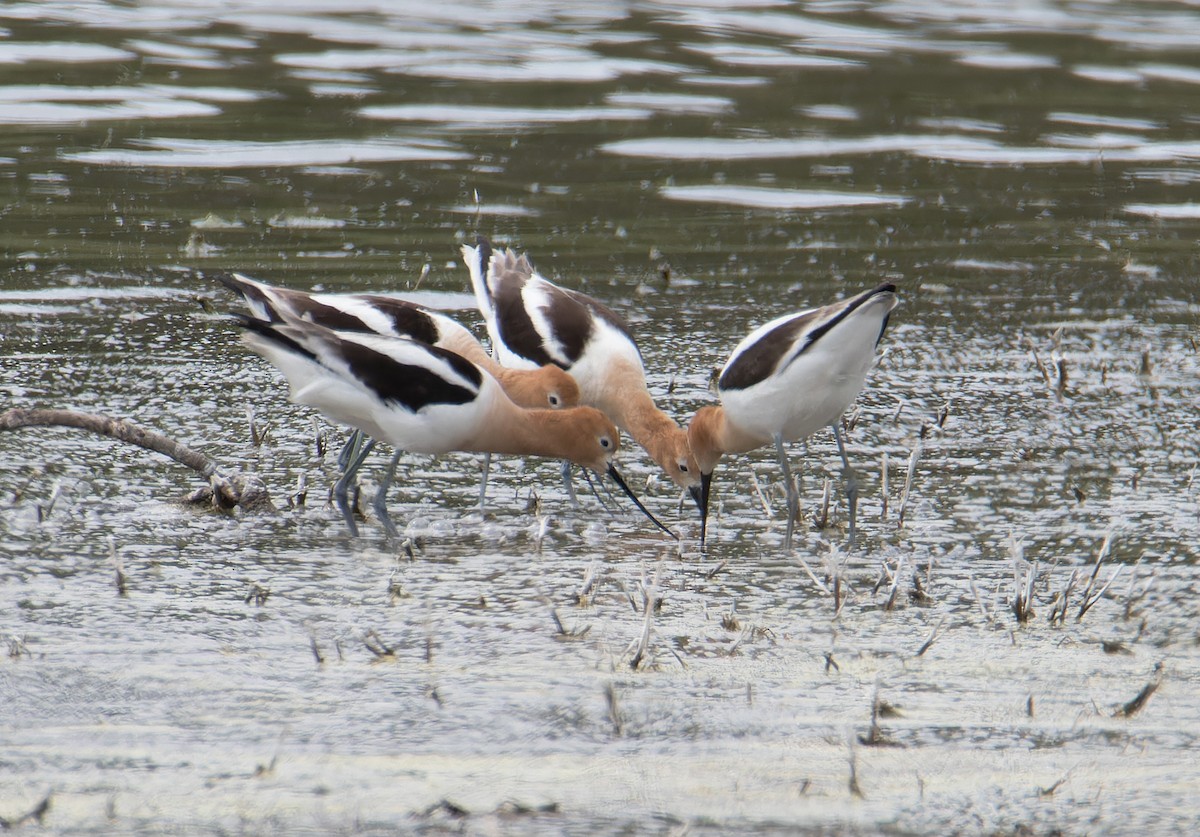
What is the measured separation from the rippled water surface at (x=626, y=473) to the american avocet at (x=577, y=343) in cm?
24

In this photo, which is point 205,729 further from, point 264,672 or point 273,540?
point 273,540

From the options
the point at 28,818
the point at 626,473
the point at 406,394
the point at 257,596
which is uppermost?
the point at 406,394

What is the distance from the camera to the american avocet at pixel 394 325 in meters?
6.02

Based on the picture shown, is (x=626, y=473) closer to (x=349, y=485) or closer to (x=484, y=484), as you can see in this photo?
(x=484, y=484)

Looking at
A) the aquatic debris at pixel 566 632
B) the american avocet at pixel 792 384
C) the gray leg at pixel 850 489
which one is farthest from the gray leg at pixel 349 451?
the aquatic debris at pixel 566 632

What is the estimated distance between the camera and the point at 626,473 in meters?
6.26

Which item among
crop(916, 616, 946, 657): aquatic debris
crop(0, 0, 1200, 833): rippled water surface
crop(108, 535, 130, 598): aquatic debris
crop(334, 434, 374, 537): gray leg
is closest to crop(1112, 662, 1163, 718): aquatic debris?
crop(0, 0, 1200, 833): rippled water surface

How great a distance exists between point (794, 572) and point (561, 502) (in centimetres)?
114

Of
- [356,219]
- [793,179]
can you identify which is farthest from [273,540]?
[793,179]

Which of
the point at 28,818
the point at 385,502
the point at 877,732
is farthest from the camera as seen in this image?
the point at 385,502

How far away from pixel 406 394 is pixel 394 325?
30.0 inches

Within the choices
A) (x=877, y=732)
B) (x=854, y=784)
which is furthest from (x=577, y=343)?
(x=854, y=784)

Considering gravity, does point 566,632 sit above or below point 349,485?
above

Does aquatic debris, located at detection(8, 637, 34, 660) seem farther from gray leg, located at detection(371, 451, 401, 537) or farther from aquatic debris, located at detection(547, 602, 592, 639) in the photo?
gray leg, located at detection(371, 451, 401, 537)
